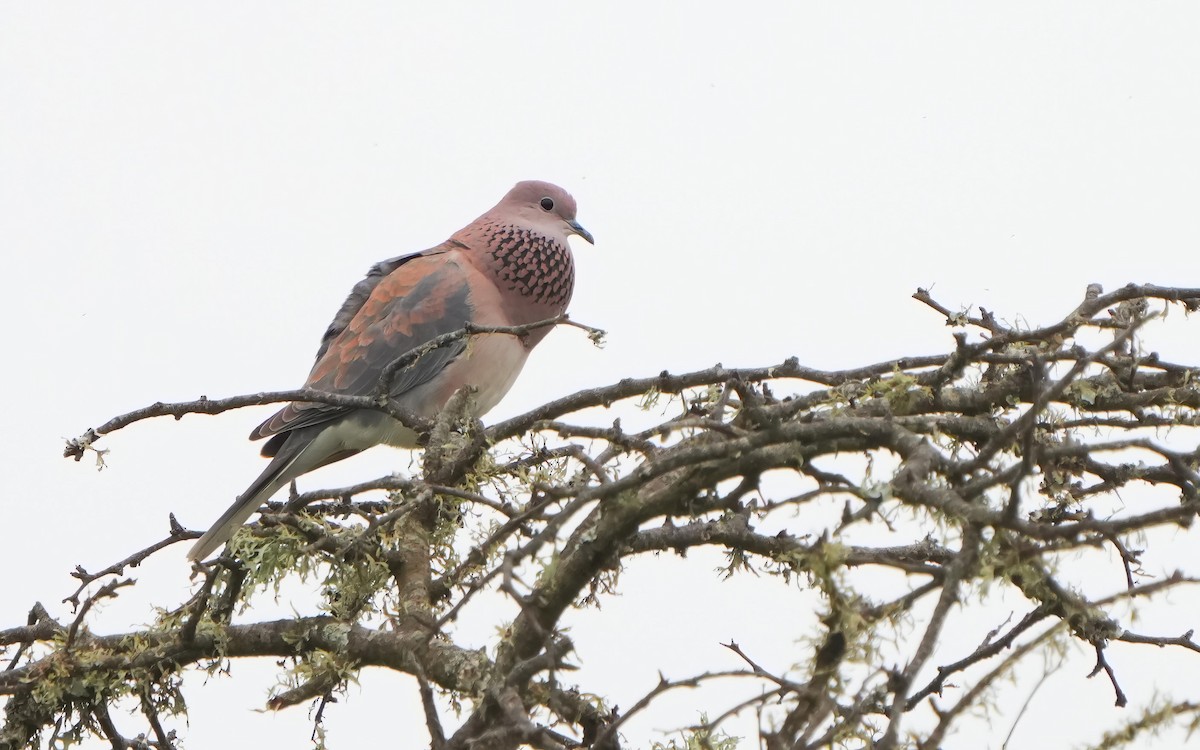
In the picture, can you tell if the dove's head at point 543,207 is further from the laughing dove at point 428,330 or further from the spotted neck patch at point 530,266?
the spotted neck patch at point 530,266

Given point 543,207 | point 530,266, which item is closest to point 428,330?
point 530,266

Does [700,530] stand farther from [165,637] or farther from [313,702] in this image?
[165,637]

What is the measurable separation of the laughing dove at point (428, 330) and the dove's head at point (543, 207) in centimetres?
1

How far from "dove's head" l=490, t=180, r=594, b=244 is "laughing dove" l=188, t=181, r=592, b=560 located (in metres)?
0.01

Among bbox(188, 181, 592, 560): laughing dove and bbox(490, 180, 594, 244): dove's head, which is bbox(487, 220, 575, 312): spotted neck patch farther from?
bbox(490, 180, 594, 244): dove's head

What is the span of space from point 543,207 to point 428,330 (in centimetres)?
84

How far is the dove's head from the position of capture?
189 inches

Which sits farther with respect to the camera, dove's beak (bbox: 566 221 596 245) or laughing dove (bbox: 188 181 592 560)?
dove's beak (bbox: 566 221 596 245)

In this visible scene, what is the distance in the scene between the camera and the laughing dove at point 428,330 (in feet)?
13.3

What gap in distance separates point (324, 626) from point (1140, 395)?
153cm

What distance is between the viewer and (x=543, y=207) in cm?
489

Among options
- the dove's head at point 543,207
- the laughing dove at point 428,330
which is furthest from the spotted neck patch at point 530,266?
the dove's head at point 543,207

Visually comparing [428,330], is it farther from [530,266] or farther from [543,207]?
[543,207]

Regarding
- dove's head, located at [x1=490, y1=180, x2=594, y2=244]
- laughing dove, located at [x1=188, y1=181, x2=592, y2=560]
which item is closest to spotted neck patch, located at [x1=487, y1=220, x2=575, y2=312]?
laughing dove, located at [x1=188, y1=181, x2=592, y2=560]
